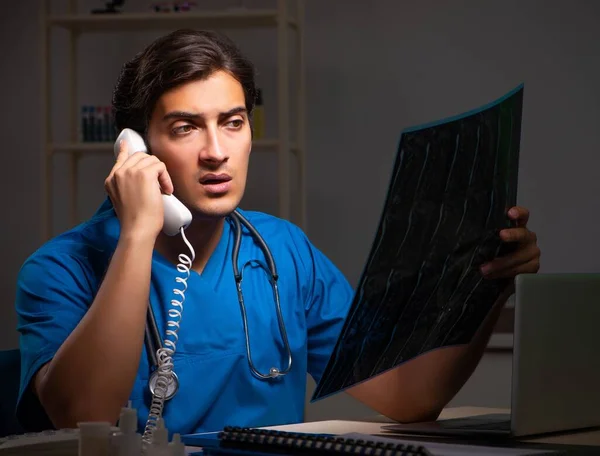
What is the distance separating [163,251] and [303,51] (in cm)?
206

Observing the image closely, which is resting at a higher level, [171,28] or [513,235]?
[171,28]

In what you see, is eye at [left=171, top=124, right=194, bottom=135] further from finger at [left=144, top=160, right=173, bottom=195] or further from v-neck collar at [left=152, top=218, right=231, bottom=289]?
v-neck collar at [left=152, top=218, right=231, bottom=289]

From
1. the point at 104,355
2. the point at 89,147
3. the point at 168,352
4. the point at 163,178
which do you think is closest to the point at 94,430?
the point at 104,355

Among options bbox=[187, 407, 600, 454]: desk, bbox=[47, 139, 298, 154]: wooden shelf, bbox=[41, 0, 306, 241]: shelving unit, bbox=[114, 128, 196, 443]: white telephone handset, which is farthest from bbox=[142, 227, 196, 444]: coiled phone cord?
bbox=[47, 139, 298, 154]: wooden shelf

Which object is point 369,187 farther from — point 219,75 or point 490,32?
point 219,75

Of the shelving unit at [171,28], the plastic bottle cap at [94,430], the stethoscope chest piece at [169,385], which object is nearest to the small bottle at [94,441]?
the plastic bottle cap at [94,430]

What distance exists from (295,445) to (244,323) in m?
0.73

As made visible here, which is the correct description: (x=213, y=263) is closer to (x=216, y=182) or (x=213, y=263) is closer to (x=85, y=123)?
(x=216, y=182)

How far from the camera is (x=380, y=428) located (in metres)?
1.36

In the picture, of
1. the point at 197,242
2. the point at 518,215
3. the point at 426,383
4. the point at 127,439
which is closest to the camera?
the point at 127,439

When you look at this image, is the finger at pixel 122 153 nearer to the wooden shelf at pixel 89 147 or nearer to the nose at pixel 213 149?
the nose at pixel 213 149

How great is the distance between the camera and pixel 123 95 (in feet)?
5.77

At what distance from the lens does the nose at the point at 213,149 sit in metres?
1.61

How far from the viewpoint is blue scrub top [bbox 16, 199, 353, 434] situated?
5.03 ft
